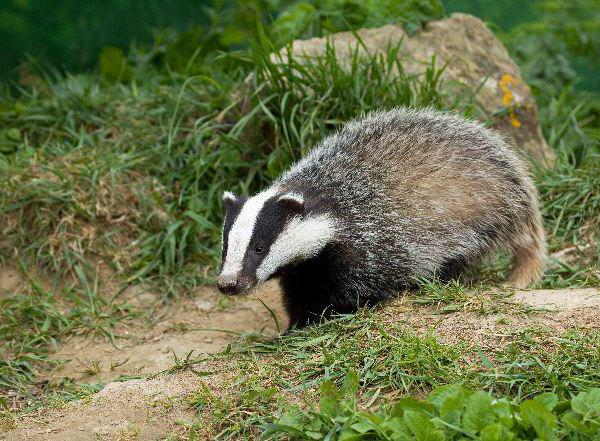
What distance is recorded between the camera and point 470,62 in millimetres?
8227

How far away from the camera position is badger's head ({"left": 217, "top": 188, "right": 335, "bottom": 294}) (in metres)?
5.41

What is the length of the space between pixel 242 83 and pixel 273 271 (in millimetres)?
2799

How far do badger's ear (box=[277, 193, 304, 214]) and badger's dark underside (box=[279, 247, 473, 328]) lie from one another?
1.20 ft

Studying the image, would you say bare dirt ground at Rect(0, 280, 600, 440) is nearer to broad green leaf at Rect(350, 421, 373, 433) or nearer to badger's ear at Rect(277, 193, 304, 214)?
badger's ear at Rect(277, 193, 304, 214)

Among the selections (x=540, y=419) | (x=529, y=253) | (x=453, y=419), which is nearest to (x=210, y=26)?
(x=529, y=253)

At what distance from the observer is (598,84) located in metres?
10.1

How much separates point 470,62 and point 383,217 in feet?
9.76

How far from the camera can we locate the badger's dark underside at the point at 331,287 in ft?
18.8

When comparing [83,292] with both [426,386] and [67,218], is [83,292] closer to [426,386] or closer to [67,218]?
[67,218]

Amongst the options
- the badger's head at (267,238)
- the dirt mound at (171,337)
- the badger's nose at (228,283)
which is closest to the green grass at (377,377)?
the badger's nose at (228,283)

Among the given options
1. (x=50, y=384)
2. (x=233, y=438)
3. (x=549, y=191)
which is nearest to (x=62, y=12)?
(x=50, y=384)

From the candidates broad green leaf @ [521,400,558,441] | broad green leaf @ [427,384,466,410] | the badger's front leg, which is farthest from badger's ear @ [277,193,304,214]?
broad green leaf @ [521,400,558,441]

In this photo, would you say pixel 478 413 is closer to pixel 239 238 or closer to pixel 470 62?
pixel 239 238

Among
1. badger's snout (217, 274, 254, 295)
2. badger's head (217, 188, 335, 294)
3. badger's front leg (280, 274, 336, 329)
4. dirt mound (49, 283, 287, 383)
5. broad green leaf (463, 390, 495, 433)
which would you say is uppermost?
broad green leaf (463, 390, 495, 433)
